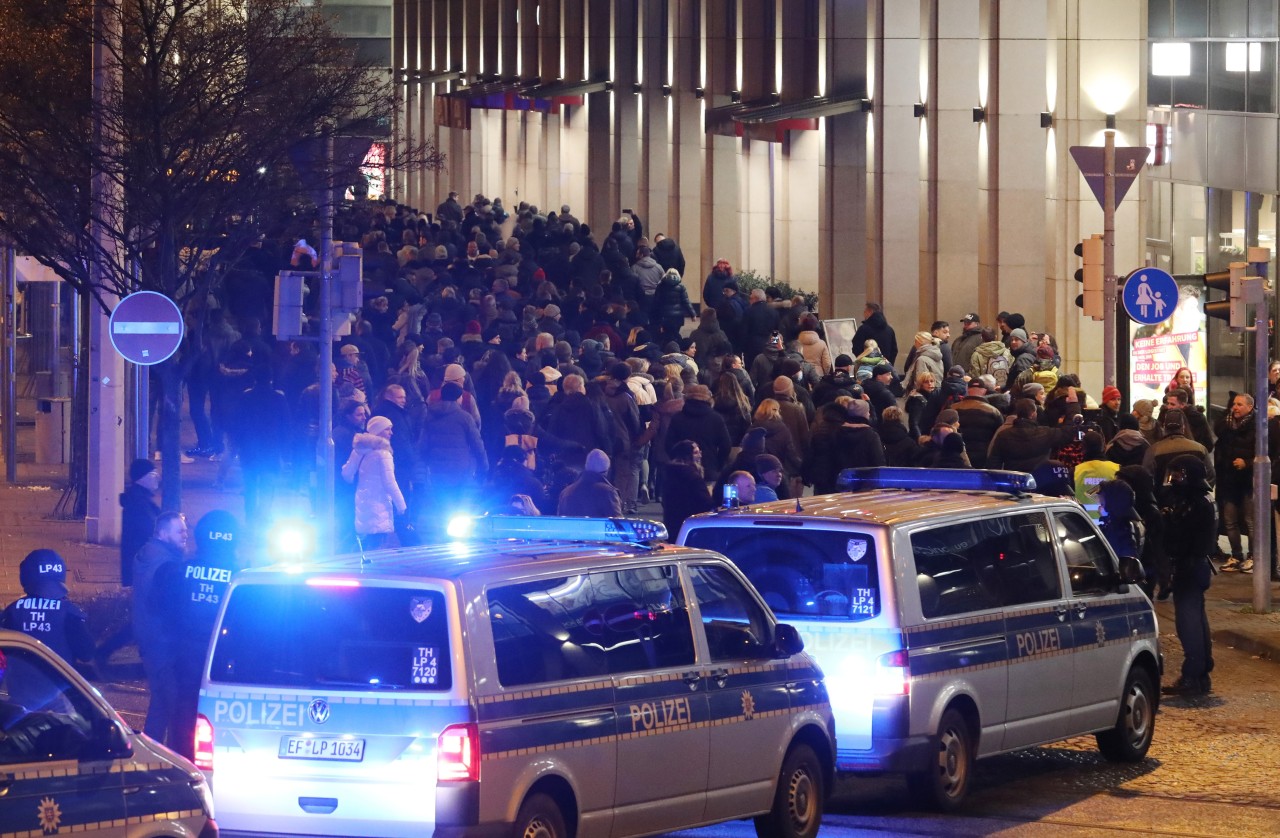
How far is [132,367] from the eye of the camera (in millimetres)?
23078

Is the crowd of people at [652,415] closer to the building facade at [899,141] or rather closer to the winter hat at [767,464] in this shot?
the winter hat at [767,464]

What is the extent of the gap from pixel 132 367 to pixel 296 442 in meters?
2.68

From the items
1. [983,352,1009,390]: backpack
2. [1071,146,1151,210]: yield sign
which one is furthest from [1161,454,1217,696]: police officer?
[983,352,1009,390]: backpack

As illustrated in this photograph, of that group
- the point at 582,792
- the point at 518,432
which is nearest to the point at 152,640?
the point at 582,792

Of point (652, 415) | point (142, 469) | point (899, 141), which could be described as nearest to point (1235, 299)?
point (652, 415)

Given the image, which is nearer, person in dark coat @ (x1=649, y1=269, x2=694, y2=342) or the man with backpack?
the man with backpack

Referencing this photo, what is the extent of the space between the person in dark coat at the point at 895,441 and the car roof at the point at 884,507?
22.8 feet

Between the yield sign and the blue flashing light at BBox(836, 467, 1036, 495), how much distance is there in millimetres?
10272

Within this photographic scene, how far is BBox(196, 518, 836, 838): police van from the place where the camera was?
8219 millimetres

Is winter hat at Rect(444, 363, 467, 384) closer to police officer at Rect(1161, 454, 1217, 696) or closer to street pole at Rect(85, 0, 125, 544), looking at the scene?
street pole at Rect(85, 0, 125, 544)

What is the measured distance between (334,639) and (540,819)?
1.07 m

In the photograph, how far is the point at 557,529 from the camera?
33.9ft

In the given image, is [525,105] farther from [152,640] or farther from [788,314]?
[152,640]

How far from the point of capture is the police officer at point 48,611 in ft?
34.6
